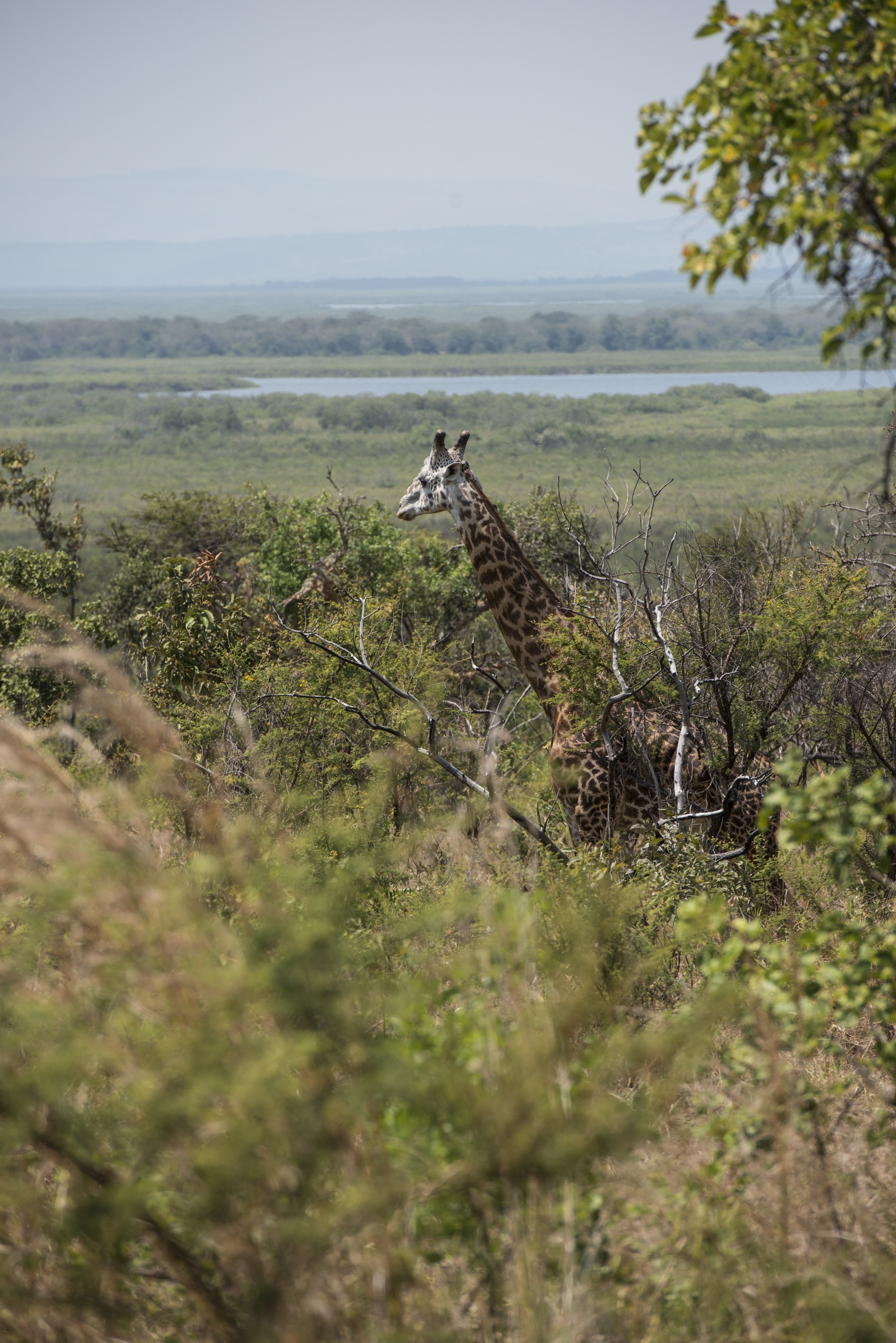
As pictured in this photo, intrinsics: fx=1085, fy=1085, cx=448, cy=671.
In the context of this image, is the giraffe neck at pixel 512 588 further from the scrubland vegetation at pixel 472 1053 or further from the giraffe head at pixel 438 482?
the scrubland vegetation at pixel 472 1053

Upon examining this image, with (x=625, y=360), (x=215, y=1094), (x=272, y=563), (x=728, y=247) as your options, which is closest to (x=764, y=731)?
(x=728, y=247)

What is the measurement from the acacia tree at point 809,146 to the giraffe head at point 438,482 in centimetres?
467

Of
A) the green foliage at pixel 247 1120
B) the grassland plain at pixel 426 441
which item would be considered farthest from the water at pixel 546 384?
the green foliage at pixel 247 1120

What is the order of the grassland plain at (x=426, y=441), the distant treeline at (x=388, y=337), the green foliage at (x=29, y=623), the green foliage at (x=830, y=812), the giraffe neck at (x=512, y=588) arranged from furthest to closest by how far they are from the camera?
the distant treeline at (x=388, y=337), the grassland plain at (x=426, y=441), the green foliage at (x=29, y=623), the giraffe neck at (x=512, y=588), the green foliage at (x=830, y=812)

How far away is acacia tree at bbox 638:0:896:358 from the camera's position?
126 inches

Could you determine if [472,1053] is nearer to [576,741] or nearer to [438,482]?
[576,741]

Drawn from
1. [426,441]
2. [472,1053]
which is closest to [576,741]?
[472,1053]

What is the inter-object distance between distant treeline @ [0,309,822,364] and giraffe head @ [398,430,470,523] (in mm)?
158008

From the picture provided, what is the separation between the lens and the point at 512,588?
7.89 metres

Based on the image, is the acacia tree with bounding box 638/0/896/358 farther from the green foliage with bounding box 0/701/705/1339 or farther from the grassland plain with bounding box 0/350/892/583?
the grassland plain with bounding box 0/350/892/583

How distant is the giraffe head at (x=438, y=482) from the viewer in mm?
8125

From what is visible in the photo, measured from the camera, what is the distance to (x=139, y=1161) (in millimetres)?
2643

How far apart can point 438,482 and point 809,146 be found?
519 centimetres

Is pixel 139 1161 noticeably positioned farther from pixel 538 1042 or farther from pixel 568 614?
pixel 568 614
